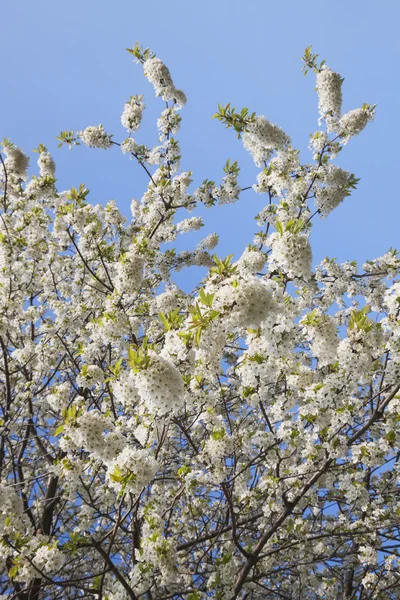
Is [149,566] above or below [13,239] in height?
below

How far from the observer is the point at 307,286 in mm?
5898

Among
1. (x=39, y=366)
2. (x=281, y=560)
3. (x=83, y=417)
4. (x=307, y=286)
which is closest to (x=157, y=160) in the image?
(x=307, y=286)

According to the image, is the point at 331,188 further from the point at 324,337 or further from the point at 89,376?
the point at 89,376

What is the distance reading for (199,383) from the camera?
4.97m

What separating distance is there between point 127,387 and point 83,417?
0.54m

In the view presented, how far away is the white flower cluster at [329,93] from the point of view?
6.28 metres

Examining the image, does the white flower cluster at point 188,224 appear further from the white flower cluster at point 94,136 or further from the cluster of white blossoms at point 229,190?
the white flower cluster at point 94,136

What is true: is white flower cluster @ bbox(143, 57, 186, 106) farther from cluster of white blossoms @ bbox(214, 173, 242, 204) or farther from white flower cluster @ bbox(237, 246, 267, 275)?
white flower cluster @ bbox(237, 246, 267, 275)

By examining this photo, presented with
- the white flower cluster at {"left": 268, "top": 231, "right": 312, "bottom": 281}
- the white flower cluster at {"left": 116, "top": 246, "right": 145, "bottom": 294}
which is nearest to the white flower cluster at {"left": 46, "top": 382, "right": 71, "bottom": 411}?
the white flower cluster at {"left": 116, "top": 246, "right": 145, "bottom": 294}

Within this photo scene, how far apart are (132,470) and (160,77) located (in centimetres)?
601

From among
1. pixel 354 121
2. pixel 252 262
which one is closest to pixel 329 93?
pixel 354 121

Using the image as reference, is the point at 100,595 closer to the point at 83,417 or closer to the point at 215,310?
the point at 83,417

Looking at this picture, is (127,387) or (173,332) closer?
(173,332)

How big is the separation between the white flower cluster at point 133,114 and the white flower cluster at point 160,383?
533 centimetres
